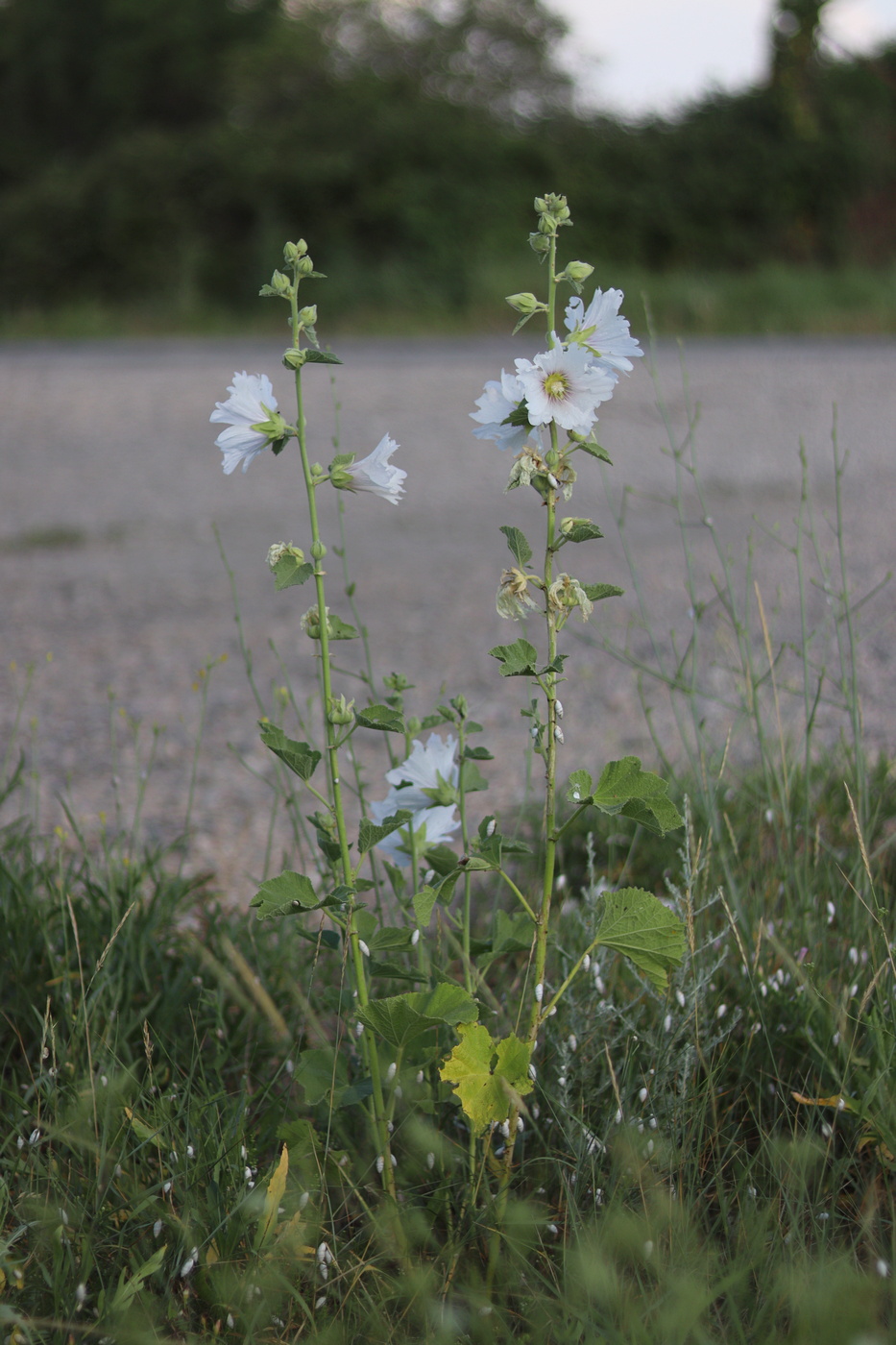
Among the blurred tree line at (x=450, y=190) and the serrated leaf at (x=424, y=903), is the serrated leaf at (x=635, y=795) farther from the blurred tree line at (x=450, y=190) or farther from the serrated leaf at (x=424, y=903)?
the blurred tree line at (x=450, y=190)

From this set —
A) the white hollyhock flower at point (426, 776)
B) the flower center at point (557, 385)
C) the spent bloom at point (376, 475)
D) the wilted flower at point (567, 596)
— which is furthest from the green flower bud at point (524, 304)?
the white hollyhock flower at point (426, 776)

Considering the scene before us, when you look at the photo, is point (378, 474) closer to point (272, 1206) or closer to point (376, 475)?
point (376, 475)

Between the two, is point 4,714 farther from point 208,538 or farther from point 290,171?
point 290,171

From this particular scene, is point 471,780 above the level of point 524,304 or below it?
below

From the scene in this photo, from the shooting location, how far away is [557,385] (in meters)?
1.33

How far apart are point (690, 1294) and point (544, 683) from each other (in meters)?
0.66

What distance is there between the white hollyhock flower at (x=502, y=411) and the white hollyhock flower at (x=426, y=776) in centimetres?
39

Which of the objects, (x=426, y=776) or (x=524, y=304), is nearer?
(x=524, y=304)

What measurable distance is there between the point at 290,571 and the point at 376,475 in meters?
0.16

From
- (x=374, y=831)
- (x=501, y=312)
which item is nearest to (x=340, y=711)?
(x=374, y=831)

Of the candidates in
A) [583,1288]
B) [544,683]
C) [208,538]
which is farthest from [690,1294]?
[208,538]

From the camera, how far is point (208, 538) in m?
5.71

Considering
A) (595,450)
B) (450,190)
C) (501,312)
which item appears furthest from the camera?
(450,190)

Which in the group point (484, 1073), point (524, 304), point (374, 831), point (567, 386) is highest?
point (524, 304)
